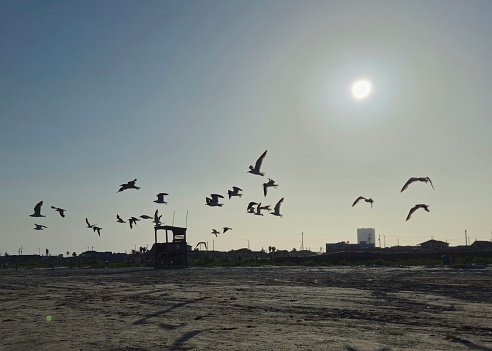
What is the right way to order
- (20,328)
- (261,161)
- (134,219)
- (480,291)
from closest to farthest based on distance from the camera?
(20,328) < (480,291) < (261,161) < (134,219)

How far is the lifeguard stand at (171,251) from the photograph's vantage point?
63.0m

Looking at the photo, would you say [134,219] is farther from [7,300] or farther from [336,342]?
[336,342]

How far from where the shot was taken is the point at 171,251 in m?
63.5

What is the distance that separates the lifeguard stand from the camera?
207ft

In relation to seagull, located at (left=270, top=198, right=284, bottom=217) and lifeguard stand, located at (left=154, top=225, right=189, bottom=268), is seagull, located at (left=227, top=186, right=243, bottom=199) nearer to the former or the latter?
seagull, located at (left=270, top=198, right=284, bottom=217)

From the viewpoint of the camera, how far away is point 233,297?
71.1ft

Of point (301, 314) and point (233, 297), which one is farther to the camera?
point (233, 297)

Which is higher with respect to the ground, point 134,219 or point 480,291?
point 134,219

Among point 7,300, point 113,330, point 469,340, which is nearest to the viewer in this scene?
point 469,340

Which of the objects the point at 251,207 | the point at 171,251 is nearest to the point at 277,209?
the point at 251,207

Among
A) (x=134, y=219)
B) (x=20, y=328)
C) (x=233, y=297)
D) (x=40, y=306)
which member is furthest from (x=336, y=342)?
(x=134, y=219)

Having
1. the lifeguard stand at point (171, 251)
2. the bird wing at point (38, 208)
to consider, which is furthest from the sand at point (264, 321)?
the lifeguard stand at point (171, 251)

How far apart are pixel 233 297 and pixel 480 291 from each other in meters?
9.49

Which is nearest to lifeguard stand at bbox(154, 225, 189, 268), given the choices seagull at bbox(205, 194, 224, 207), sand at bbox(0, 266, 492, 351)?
seagull at bbox(205, 194, 224, 207)
